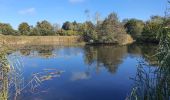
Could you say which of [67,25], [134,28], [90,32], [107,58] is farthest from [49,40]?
[107,58]

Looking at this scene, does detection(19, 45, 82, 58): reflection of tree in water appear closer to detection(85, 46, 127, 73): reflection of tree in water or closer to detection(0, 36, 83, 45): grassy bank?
detection(85, 46, 127, 73): reflection of tree in water

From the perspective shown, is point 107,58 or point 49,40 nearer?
point 107,58

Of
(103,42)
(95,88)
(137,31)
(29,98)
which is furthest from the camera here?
(137,31)

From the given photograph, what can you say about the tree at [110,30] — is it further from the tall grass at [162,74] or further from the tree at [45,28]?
the tall grass at [162,74]

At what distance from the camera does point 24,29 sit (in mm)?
49844

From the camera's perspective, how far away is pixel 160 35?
457 cm

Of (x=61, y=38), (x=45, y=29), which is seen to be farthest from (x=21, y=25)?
(x=61, y=38)

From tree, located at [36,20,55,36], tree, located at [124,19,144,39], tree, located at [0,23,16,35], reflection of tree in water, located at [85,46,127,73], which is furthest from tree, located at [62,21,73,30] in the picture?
reflection of tree in water, located at [85,46,127,73]

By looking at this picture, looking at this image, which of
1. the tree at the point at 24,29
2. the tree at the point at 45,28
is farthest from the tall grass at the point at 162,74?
the tree at the point at 45,28

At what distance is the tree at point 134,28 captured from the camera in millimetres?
50159

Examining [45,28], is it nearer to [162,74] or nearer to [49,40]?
[49,40]

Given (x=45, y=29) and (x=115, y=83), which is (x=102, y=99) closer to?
(x=115, y=83)

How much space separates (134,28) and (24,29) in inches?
688

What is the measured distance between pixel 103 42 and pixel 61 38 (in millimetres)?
6425
